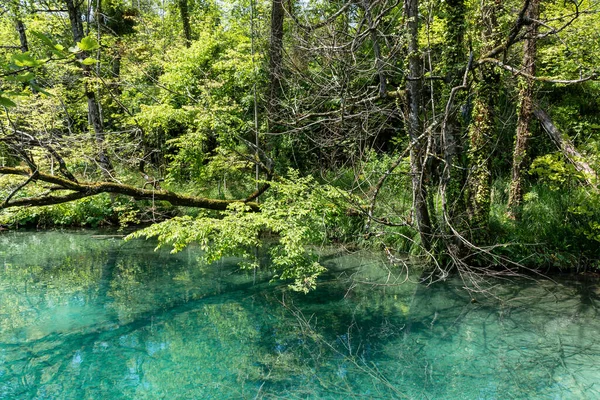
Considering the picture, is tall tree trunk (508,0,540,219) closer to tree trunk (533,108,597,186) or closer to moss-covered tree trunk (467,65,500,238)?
tree trunk (533,108,597,186)

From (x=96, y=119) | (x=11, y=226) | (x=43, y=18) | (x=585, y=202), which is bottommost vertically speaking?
(x=11, y=226)

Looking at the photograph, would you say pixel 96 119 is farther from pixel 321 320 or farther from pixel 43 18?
pixel 321 320

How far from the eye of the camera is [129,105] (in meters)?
13.8

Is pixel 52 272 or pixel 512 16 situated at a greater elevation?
pixel 512 16

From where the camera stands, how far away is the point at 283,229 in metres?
6.20

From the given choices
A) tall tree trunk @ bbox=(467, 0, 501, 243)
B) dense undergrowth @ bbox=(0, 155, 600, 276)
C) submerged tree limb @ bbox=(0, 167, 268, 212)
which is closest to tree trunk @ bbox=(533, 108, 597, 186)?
dense undergrowth @ bbox=(0, 155, 600, 276)

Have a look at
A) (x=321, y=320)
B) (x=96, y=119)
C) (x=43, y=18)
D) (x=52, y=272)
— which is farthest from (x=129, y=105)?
(x=321, y=320)

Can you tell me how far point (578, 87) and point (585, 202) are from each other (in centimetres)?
553

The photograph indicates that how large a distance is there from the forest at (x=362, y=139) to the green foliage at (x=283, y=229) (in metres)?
0.03

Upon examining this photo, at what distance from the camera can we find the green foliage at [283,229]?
5867 mm

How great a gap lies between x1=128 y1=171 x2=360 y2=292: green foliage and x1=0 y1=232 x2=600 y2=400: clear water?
67cm

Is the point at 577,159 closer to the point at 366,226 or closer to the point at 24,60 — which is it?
the point at 366,226

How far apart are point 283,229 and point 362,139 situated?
2.18 metres

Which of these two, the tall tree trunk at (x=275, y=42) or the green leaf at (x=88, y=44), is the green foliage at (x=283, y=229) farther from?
the green leaf at (x=88, y=44)
